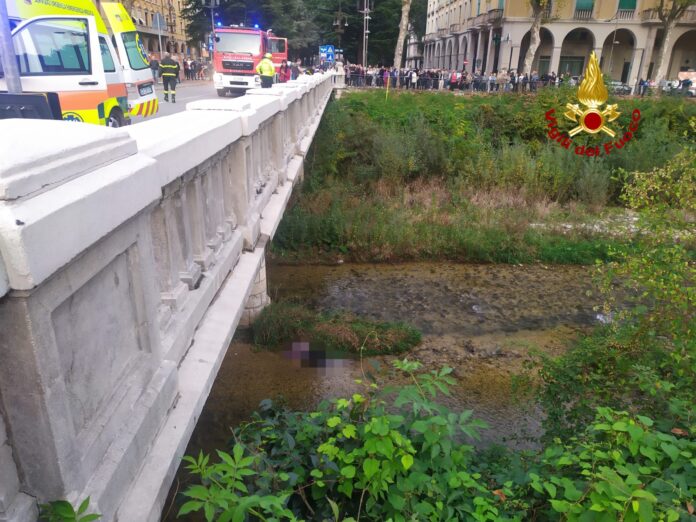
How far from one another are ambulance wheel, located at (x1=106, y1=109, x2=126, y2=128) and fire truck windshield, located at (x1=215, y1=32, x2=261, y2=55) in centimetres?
1582

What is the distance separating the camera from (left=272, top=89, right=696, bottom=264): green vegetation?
11.5 m

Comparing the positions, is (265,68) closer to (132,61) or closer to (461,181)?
(132,61)

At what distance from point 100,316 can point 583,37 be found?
146 ft

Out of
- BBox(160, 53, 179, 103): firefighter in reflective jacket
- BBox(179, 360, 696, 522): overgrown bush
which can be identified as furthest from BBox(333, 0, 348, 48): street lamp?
BBox(179, 360, 696, 522): overgrown bush

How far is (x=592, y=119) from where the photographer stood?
15578mm

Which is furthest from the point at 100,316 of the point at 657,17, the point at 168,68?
the point at 657,17

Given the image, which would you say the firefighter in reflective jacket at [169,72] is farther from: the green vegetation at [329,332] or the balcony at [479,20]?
the balcony at [479,20]

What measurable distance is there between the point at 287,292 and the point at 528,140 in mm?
11546

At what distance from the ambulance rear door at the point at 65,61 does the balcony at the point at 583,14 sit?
35.8 m

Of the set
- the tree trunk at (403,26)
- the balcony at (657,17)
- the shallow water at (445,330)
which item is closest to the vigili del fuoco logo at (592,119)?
the shallow water at (445,330)

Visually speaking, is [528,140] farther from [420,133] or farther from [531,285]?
[531,285]

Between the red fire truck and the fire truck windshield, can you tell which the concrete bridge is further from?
the fire truck windshield

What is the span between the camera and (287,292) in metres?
9.42

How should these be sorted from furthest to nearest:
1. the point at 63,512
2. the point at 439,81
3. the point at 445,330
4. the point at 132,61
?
the point at 439,81
the point at 132,61
the point at 445,330
the point at 63,512
